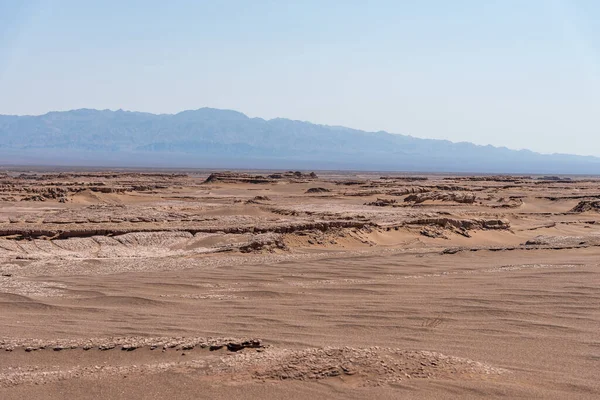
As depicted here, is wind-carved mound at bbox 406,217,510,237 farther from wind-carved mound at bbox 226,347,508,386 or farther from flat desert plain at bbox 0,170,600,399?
wind-carved mound at bbox 226,347,508,386

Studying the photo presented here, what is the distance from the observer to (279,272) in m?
11.7

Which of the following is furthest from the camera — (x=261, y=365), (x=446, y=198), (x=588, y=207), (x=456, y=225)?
(x=446, y=198)

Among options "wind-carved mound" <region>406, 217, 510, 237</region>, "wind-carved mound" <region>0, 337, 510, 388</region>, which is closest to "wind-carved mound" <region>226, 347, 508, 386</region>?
"wind-carved mound" <region>0, 337, 510, 388</region>

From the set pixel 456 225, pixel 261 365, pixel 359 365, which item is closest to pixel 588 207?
pixel 456 225

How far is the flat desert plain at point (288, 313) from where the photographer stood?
5.49 meters

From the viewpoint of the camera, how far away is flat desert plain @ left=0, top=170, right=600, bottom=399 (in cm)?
549

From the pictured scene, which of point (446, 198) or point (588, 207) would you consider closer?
point (588, 207)

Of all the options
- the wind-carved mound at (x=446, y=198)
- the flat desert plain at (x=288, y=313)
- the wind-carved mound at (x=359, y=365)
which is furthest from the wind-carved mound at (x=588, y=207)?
the wind-carved mound at (x=359, y=365)

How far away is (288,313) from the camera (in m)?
8.12

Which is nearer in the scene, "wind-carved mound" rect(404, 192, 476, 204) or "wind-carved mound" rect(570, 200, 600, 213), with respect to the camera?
"wind-carved mound" rect(570, 200, 600, 213)

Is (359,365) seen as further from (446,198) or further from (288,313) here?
(446,198)

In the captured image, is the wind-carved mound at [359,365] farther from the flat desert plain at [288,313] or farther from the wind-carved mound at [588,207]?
the wind-carved mound at [588,207]

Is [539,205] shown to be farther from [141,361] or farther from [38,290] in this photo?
[141,361]

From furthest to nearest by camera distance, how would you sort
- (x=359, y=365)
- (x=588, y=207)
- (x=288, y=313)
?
(x=588, y=207) < (x=288, y=313) < (x=359, y=365)
